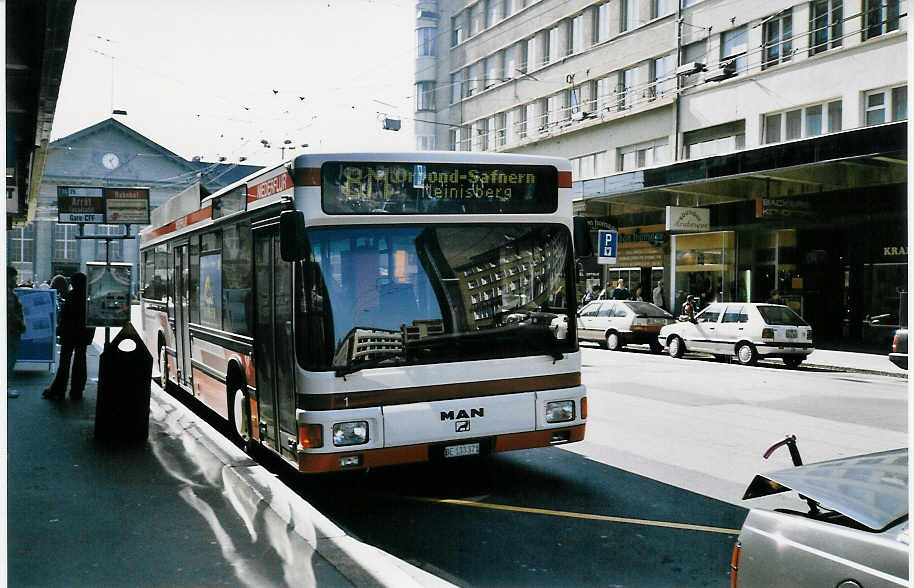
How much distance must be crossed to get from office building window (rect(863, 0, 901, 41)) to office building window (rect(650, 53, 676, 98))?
315 inches

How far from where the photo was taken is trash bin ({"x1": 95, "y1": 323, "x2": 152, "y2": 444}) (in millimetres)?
8523

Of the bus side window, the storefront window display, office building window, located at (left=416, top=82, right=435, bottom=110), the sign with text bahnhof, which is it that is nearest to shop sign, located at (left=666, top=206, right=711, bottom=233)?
the storefront window display

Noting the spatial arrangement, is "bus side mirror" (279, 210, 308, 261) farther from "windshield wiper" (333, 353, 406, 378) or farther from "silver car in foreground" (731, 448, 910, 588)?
"silver car in foreground" (731, 448, 910, 588)

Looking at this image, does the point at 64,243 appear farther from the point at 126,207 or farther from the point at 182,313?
the point at 182,313

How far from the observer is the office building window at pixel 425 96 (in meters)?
49.9

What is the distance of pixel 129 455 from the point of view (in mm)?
7906

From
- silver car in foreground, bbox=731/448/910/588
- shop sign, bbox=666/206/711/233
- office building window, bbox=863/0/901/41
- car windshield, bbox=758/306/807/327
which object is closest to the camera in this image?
silver car in foreground, bbox=731/448/910/588

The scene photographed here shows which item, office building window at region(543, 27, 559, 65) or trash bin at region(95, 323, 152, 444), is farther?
office building window at region(543, 27, 559, 65)

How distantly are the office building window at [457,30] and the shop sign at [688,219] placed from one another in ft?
73.2

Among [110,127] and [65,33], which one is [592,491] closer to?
[65,33]

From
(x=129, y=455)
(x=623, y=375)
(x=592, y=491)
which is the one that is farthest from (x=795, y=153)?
(x=129, y=455)

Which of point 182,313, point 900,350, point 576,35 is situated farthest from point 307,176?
point 576,35

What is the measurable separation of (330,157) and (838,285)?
23.2m

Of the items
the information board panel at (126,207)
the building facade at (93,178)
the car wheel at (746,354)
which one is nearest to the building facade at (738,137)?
the car wheel at (746,354)
